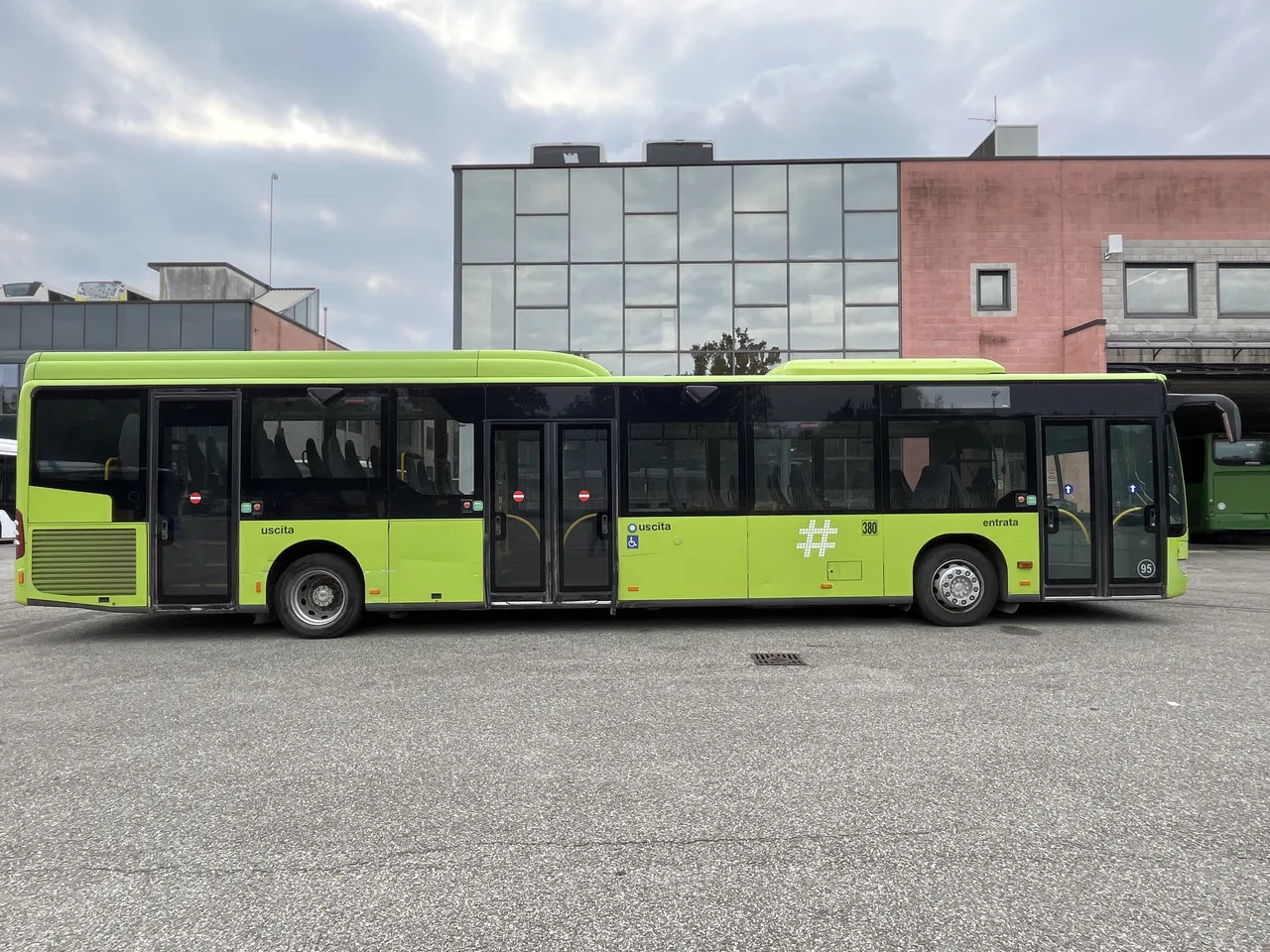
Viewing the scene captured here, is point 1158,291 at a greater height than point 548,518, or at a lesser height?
greater

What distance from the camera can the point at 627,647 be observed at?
24.2 feet

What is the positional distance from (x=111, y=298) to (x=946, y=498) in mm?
40688

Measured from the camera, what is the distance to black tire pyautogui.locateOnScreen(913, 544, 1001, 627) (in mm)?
8391

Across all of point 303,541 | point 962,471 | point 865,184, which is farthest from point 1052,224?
point 303,541

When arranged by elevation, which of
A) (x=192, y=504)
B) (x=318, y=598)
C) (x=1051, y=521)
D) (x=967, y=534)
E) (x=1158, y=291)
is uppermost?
(x=1158, y=291)

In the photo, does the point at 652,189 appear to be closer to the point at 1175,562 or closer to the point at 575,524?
the point at 575,524

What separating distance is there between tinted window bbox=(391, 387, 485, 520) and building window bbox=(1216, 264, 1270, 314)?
22.3 metres

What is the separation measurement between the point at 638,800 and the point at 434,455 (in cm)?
535

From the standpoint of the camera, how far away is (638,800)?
12.1 ft

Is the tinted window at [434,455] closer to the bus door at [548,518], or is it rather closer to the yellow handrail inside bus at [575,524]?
the bus door at [548,518]

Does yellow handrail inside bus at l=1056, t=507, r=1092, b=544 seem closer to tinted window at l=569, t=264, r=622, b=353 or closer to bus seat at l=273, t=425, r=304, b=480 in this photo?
bus seat at l=273, t=425, r=304, b=480

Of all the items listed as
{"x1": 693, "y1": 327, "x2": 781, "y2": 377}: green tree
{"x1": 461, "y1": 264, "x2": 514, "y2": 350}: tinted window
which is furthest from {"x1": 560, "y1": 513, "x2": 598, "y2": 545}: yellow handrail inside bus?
{"x1": 461, "y1": 264, "x2": 514, "y2": 350}: tinted window

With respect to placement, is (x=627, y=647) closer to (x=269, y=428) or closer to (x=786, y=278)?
(x=269, y=428)

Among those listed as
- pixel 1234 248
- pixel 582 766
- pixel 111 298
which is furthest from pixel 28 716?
pixel 111 298
